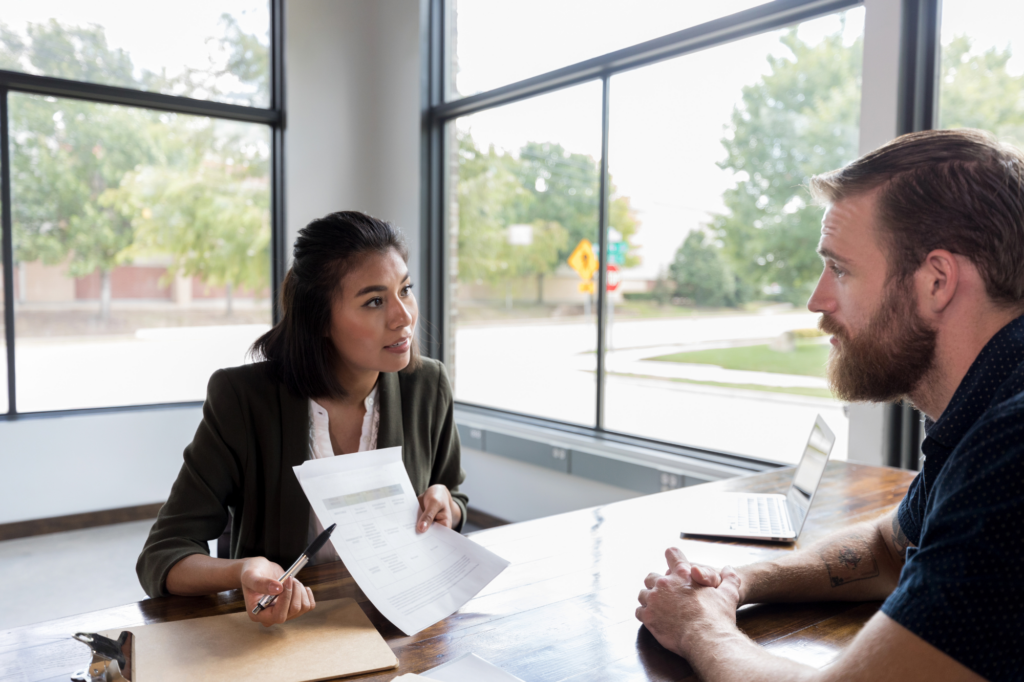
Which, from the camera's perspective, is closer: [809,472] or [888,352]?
[888,352]

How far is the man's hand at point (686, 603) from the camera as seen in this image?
1.00m

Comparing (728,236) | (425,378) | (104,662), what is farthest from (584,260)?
(104,662)

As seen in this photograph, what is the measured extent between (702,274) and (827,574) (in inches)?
83.2

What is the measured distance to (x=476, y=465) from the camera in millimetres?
4121

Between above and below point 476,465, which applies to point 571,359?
above

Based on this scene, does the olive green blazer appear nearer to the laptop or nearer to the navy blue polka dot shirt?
the laptop

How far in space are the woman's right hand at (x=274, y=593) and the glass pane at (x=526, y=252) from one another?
2.67m

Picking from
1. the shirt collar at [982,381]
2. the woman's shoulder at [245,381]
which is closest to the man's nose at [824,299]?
the shirt collar at [982,381]

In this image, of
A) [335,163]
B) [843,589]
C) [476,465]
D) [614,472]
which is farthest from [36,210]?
[843,589]

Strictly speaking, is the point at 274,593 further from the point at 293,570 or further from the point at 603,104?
Answer: the point at 603,104

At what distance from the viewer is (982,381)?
2.72 ft

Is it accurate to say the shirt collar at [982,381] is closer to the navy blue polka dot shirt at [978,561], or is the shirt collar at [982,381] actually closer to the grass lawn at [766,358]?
the navy blue polka dot shirt at [978,561]

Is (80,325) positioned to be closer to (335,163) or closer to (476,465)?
(335,163)

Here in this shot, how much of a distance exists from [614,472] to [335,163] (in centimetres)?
264
